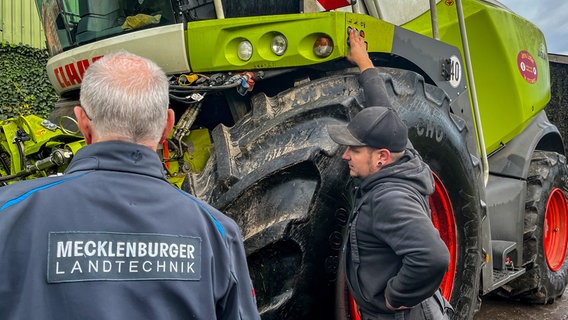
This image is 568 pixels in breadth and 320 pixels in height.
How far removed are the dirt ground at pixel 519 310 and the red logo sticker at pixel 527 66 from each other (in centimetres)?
202

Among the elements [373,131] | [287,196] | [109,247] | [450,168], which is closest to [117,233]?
[109,247]

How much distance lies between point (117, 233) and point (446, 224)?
2.51 metres

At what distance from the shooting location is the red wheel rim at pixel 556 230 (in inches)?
207

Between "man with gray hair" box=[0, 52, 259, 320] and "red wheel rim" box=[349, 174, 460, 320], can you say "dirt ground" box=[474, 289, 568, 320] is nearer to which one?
"red wheel rim" box=[349, 174, 460, 320]

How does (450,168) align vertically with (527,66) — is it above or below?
below

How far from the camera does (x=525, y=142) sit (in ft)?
15.9

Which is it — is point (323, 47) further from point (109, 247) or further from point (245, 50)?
point (109, 247)

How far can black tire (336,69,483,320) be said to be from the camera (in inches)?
116

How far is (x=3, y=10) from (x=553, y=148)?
374 inches

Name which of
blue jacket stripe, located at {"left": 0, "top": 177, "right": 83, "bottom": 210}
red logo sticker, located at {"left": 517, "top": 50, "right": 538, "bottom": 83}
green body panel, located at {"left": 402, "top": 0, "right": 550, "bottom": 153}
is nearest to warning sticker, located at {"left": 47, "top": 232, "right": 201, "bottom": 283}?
blue jacket stripe, located at {"left": 0, "top": 177, "right": 83, "bottom": 210}

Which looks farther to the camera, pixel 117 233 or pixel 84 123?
pixel 84 123

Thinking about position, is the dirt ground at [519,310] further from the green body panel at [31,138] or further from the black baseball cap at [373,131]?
the green body panel at [31,138]

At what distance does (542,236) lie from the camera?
4727mm

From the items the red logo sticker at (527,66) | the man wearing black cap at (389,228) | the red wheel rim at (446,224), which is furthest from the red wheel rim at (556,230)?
the man wearing black cap at (389,228)
